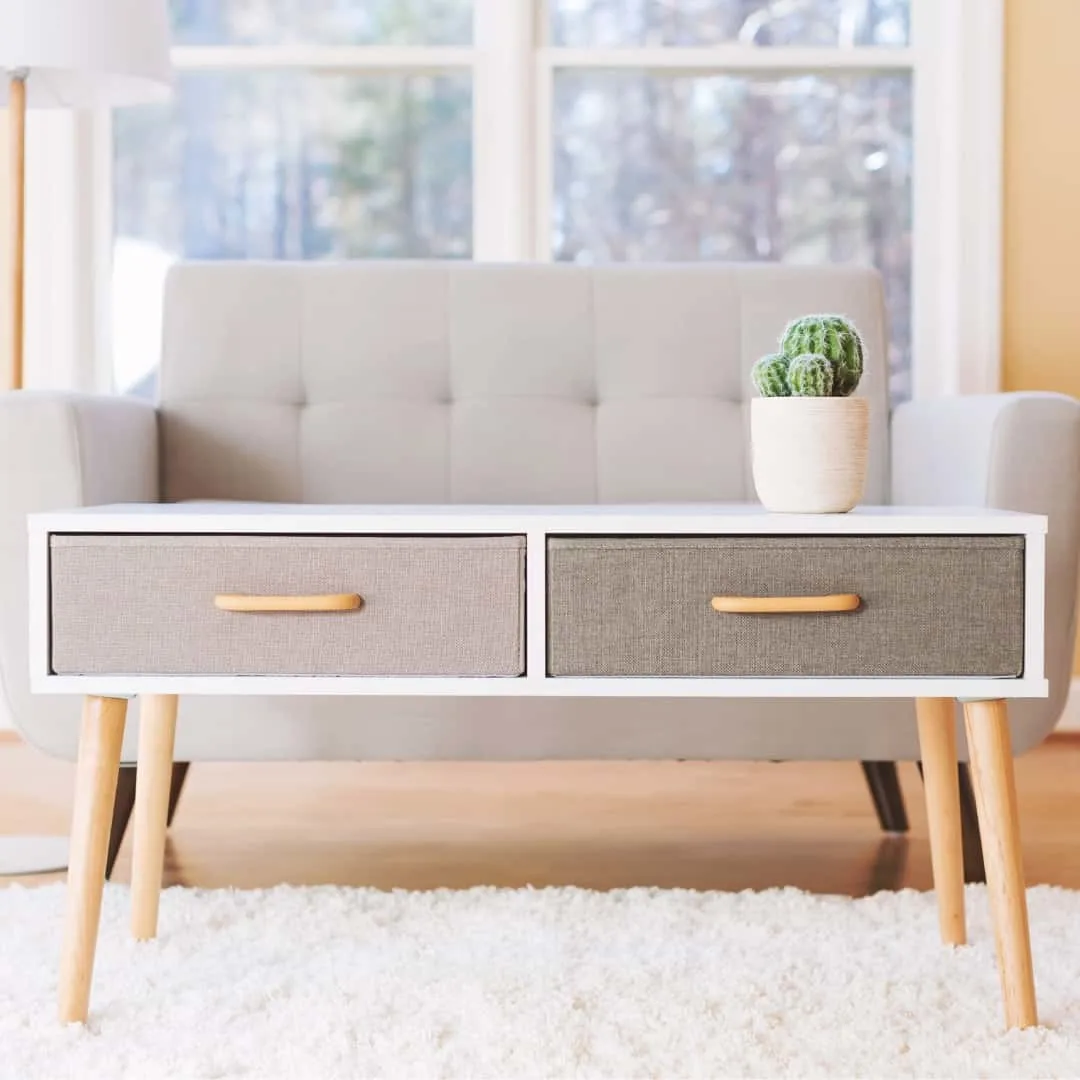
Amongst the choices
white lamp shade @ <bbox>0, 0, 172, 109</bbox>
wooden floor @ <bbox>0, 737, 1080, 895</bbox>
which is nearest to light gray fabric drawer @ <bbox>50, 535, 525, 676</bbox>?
wooden floor @ <bbox>0, 737, 1080, 895</bbox>

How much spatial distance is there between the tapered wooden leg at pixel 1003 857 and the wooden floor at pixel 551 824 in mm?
584

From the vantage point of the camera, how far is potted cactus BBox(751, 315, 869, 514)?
54.4 inches

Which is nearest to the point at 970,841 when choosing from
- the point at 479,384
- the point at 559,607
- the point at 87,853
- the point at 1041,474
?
the point at 1041,474

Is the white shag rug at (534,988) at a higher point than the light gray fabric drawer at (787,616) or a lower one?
lower

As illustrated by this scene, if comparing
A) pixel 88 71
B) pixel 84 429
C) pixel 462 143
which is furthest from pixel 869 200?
pixel 84 429

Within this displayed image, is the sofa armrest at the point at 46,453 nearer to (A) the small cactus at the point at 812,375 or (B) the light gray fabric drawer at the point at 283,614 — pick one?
(B) the light gray fabric drawer at the point at 283,614

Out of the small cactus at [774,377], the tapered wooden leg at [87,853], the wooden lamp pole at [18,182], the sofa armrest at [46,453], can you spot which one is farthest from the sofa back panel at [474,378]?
the tapered wooden leg at [87,853]

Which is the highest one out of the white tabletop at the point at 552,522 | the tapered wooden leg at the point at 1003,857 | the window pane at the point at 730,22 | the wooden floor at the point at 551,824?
the window pane at the point at 730,22

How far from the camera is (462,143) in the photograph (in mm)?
3162

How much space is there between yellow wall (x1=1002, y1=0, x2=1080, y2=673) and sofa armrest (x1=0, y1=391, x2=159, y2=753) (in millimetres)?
1967

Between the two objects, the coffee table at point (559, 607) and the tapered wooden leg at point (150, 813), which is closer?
the coffee table at point (559, 607)

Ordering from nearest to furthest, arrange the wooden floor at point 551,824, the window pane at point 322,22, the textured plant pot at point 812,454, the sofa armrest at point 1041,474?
the textured plant pot at point 812,454 → the sofa armrest at point 1041,474 → the wooden floor at point 551,824 → the window pane at point 322,22

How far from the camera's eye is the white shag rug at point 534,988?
4.16ft

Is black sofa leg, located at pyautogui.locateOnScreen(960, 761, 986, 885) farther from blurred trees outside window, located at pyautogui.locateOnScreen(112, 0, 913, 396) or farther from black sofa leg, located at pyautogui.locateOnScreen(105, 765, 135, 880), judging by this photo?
blurred trees outside window, located at pyautogui.locateOnScreen(112, 0, 913, 396)
